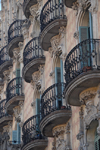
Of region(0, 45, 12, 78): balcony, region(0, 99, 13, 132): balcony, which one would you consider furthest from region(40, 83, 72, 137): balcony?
region(0, 45, 12, 78): balcony

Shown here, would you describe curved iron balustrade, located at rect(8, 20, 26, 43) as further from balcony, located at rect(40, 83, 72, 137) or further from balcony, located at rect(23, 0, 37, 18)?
balcony, located at rect(40, 83, 72, 137)

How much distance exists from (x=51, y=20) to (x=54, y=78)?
Answer: 8.42ft

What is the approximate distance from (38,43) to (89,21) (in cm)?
602

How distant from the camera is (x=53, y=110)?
21453 mm

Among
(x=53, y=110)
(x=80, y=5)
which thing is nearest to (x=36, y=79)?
(x=53, y=110)

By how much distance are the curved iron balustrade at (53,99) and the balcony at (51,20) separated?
2493 mm

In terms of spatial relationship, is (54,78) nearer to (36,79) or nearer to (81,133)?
(36,79)

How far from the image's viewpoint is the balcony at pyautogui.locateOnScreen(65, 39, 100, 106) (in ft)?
59.1

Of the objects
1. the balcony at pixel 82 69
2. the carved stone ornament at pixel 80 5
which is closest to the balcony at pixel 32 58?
the carved stone ornament at pixel 80 5

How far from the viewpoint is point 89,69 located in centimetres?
1805

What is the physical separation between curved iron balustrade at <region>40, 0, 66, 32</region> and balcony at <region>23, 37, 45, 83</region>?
2.27 m

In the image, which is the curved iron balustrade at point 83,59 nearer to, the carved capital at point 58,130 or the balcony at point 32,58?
the carved capital at point 58,130

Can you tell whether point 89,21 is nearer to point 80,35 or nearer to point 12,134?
point 80,35

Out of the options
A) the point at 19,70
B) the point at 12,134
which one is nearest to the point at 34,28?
the point at 19,70
